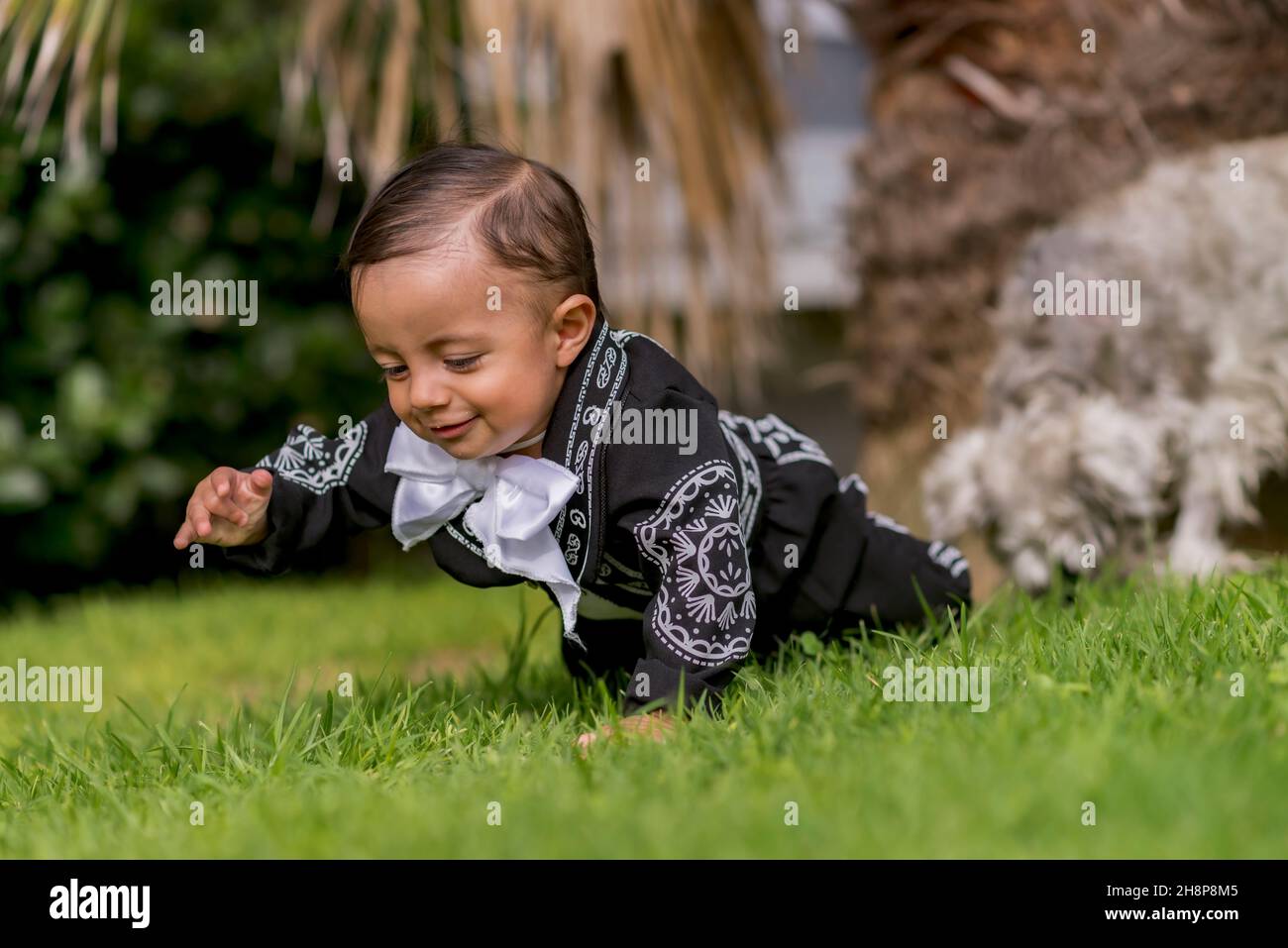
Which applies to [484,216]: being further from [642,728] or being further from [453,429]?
[642,728]

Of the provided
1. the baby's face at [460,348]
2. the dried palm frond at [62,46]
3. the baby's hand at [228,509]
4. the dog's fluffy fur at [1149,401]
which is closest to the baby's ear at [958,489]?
the dog's fluffy fur at [1149,401]

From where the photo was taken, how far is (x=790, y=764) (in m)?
1.59

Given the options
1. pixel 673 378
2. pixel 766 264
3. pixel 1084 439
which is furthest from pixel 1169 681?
pixel 766 264

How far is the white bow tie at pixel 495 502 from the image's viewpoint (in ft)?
6.83

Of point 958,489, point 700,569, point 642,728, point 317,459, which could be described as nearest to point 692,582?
point 700,569

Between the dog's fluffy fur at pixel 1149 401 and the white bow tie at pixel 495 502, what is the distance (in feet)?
3.98

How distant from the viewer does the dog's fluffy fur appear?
294 cm

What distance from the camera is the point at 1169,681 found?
1774 millimetres

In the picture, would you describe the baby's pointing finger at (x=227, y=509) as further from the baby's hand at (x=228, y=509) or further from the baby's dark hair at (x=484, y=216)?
the baby's dark hair at (x=484, y=216)

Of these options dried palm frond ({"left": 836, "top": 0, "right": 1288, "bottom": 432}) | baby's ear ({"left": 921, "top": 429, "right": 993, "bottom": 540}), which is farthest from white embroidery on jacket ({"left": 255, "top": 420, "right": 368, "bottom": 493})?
dried palm frond ({"left": 836, "top": 0, "right": 1288, "bottom": 432})

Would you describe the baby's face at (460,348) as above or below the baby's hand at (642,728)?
above

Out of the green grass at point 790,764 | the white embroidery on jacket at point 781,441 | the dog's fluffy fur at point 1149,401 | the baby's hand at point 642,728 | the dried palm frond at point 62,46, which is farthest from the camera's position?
the dried palm frond at point 62,46

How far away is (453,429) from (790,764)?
752 mm

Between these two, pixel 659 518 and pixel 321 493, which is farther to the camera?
pixel 321 493
